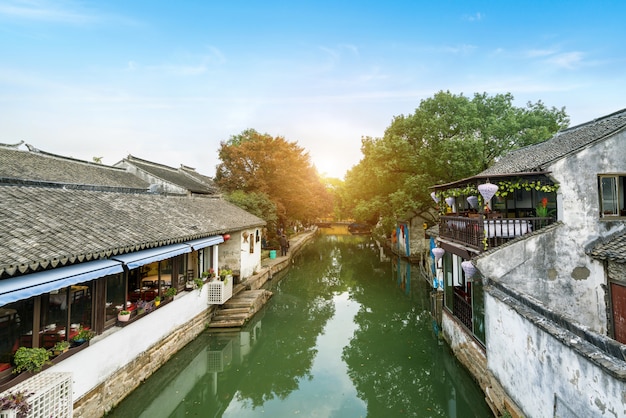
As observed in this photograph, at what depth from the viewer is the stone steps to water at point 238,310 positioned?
39.6ft

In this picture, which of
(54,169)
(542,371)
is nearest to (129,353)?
(542,371)

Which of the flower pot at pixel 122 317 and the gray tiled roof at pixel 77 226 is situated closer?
the gray tiled roof at pixel 77 226

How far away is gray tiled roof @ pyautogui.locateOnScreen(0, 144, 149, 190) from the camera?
1419 cm

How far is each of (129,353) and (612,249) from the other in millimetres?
11777

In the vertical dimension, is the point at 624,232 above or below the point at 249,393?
above

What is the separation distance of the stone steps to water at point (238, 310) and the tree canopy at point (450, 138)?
12.2 meters

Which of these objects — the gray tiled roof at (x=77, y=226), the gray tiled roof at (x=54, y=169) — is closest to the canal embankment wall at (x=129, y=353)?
the gray tiled roof at (x=77, y=226)

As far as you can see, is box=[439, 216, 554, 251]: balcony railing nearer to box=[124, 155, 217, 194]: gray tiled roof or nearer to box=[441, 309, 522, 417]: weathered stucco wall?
box=[441, 309, 522, 417]: weathered stucco wall

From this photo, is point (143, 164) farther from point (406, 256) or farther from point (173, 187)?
point (406, 256)

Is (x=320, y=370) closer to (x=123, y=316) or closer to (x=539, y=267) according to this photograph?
(x=123, y=316)

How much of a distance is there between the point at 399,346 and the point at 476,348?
305 cm

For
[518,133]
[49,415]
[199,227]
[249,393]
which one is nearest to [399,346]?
[249,393]

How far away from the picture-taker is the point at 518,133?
20.6 metres

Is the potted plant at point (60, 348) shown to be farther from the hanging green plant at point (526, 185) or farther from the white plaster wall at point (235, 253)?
the hanging green plant at point (526, 185)
